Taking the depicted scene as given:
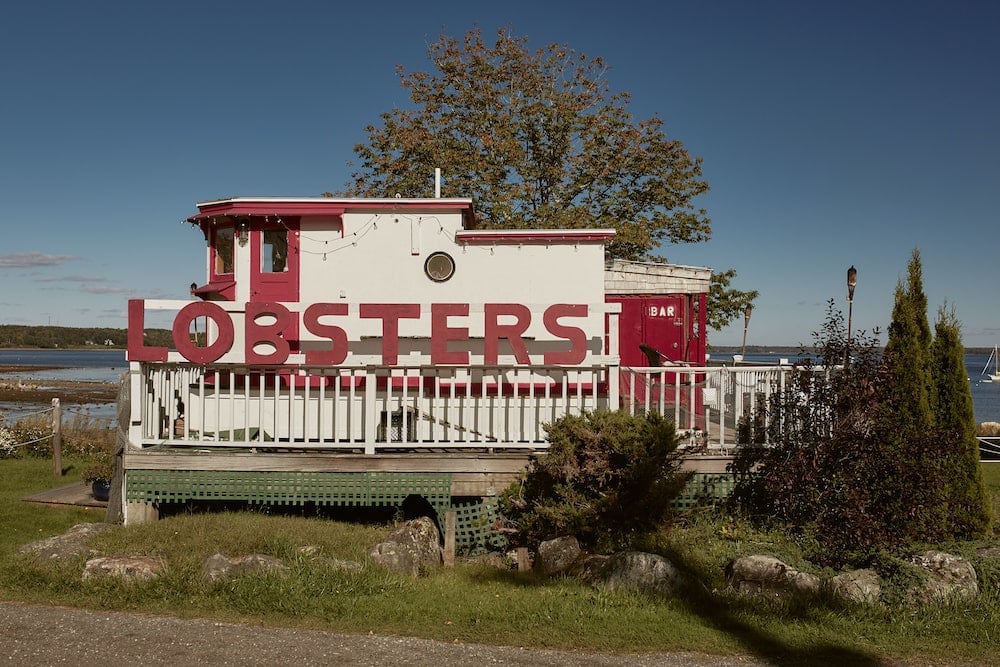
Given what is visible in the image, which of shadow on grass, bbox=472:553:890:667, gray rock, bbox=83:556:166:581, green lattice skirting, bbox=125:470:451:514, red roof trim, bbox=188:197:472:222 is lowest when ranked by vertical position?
shadow on grass, bbox=472:553:890:667

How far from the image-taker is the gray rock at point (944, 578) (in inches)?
280

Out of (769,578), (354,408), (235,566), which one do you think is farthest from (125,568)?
(769,578)

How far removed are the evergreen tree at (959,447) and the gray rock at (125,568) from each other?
815cm

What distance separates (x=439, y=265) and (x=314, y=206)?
7.17 ft

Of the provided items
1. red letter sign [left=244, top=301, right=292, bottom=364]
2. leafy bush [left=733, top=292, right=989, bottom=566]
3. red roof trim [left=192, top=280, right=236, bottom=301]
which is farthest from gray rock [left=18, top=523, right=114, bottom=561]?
leafy bush [left=733, top=292, right=989, bottom=566]

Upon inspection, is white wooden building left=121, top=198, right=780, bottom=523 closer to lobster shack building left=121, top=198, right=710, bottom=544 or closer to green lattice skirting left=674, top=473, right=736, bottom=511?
lobster shack building left=121, top=198, right=710, bottom=544

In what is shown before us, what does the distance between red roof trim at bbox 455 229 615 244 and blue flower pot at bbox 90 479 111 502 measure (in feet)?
21.5

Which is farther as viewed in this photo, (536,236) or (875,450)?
(536,236)

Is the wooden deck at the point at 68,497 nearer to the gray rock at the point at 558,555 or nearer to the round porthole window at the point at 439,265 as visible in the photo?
the round porthole window at the point at 439,265

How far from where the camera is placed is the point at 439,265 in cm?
1268

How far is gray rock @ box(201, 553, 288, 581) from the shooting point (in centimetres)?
726

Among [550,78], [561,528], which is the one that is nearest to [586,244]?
[561,528]

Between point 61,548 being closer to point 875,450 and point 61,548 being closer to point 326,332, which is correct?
point 326,332

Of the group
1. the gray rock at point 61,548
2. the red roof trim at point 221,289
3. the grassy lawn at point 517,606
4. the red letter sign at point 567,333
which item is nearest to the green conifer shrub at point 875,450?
the grassy lawn at point 517,606
